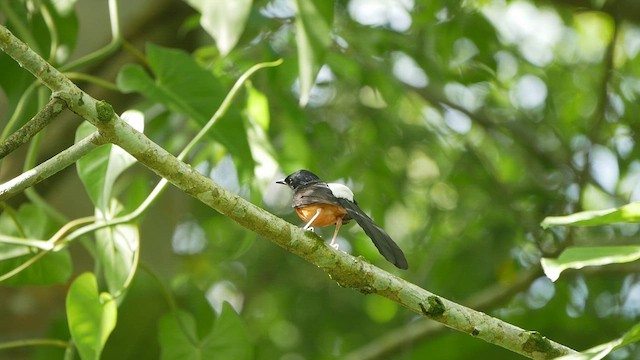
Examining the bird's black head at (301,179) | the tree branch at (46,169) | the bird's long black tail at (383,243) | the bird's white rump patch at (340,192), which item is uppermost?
the tree branch at (46,169)

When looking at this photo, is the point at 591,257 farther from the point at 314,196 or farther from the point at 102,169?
the point at 102,169

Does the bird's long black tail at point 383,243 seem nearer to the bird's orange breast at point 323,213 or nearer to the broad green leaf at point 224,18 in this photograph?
the bird's orange breast at point 323,213

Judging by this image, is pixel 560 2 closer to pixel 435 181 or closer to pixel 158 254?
pixel 435 181

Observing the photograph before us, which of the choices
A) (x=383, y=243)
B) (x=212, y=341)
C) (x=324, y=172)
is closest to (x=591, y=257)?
(x=383, y=243)

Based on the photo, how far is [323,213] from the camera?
70.0 inches

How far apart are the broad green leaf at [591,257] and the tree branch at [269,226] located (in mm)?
381

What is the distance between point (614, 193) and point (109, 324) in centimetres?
268

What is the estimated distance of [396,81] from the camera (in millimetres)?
3514

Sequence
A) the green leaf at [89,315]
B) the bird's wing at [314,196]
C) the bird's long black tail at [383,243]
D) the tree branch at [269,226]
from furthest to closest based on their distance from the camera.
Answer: the green leaf at [89,315], the bird's wing at [314,196], the bird's long black tail at [383,243], the tree branch at [269,226]

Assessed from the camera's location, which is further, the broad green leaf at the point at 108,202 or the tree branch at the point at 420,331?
the tree branch at the point at 420,331

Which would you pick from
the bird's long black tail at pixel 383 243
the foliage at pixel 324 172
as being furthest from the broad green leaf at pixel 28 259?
the bird's long black tail at pixel 383 243

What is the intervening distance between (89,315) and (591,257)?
115 cm

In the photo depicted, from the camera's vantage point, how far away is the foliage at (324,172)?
2229mm

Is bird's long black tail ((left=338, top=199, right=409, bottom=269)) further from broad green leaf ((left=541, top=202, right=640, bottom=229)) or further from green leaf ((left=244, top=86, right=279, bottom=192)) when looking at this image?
green leaf ((left=244, top=86, right=279, bottom=192))
